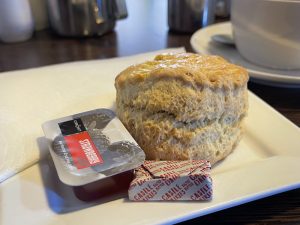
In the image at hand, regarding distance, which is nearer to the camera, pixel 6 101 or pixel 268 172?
pixel 268 172

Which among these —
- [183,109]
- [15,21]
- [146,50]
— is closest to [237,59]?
[146,50]

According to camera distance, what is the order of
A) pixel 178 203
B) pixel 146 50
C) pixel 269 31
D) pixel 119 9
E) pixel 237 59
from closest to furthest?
pixel 178 203, pixel 269 31, pixel 237 59, pixel 146 50, pixel 119 9

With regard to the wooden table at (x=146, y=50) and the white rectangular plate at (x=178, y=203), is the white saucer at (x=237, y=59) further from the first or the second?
the white rectangular plate at (x=178, y=203)

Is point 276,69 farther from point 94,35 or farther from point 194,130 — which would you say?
point 94,35

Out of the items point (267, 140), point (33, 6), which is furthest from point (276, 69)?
point (33, 6)

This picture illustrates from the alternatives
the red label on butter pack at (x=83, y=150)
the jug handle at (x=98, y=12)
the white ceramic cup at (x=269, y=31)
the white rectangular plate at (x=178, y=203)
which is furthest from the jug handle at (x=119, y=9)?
the red label on butter pack at (x=83, y=150)

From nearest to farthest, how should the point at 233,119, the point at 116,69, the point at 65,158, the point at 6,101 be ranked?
the point at 65,158 < the point at 233,119 < the point at 6,101 < the point at 116,69

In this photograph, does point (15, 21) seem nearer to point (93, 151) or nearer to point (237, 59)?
point (237, 59)
